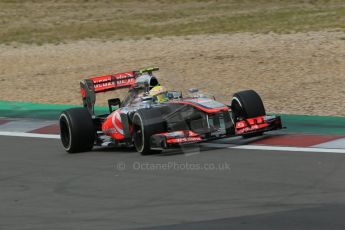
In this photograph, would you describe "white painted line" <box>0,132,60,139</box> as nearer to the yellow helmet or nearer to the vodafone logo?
the vodafone logo

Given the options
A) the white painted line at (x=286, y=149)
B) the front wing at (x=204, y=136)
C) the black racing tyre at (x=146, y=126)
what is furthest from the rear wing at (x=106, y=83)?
the white painted line at (x=286, y=149)

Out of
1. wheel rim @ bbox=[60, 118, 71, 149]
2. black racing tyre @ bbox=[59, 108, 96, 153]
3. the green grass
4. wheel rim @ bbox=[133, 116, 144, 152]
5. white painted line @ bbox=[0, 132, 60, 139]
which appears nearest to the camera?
wheel rim @ bbox=[133, 116, 144, 152]

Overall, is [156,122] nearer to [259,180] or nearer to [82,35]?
[259,180]

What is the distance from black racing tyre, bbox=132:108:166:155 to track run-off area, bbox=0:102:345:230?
182mm

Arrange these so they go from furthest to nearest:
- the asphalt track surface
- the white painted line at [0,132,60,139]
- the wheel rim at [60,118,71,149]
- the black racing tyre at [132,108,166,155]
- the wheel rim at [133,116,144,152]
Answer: the white painted line at [0,132,60,139], the wheel rim at [60,118,71,149], the wheel rim at [133,116,144,152], the black racing tyre at [132,108,166,155], the asphalt track surface

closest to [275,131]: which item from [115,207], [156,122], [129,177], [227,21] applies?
[156,122]

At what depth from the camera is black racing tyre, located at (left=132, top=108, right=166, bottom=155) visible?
12969 mm

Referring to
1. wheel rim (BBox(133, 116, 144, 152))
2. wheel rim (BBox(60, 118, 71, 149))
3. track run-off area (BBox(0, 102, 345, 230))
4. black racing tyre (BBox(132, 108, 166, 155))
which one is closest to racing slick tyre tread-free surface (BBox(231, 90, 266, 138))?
track run-off area (BBox(0, 102, 345, 230))

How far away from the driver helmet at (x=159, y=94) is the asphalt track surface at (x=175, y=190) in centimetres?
90

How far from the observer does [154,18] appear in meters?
32.7

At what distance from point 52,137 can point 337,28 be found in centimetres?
1175

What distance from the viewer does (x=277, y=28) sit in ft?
88.7

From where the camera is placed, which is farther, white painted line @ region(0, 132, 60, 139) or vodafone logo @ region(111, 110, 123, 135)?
white painted line @ region(0, 132, 60, 139)

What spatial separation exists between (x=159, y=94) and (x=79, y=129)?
1297mm
